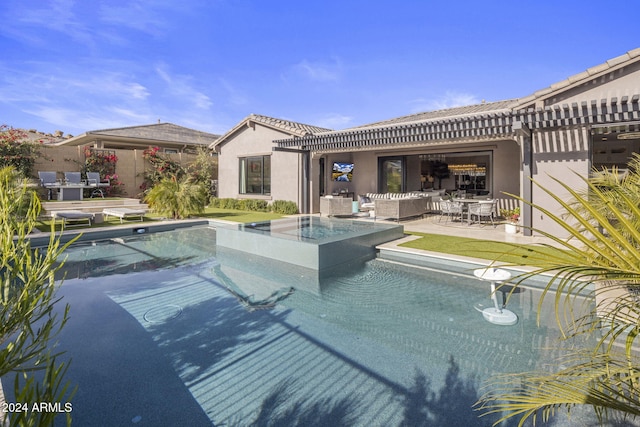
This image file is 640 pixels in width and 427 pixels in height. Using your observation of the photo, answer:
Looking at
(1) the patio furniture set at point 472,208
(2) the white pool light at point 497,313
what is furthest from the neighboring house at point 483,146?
(2) the white pool light at point 497,313

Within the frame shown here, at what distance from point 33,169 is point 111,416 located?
1920cm

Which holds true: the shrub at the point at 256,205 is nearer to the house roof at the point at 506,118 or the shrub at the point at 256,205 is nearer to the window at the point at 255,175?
the window at the point at 255,175

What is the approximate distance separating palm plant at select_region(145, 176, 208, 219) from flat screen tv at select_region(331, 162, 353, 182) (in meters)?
6.99

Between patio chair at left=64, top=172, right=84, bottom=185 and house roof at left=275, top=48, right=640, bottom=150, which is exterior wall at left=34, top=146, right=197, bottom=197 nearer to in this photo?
patio chair at left=64, top=172, right=84, bottom=185

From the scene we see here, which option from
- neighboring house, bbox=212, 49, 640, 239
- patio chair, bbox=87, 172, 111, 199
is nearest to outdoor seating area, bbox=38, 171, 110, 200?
patio chair, bbox=87, 172, 111, 199

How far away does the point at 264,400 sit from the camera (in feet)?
11.3

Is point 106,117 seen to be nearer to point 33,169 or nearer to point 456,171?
point 33,169

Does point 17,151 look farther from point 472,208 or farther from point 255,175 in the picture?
point 472,208

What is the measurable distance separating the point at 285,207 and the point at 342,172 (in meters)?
4.10

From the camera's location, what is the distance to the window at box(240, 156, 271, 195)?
18641mm

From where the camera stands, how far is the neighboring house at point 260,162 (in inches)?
671

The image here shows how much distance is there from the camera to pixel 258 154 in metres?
18.6

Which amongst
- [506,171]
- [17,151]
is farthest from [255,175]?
[506,171]

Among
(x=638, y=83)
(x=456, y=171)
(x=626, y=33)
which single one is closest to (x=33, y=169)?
(x=456, y=171)
